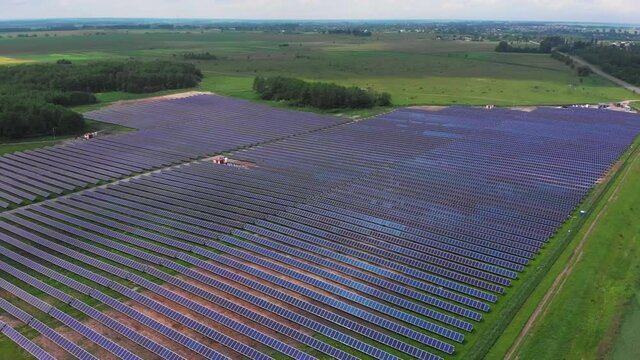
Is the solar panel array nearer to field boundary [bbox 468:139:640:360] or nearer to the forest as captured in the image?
the forest

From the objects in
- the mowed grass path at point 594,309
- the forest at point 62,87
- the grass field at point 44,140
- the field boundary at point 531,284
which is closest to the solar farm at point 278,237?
the field boundary at point 531,284

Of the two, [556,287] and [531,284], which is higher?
[531,284]

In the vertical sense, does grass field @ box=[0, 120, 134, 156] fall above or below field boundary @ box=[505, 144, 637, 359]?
above

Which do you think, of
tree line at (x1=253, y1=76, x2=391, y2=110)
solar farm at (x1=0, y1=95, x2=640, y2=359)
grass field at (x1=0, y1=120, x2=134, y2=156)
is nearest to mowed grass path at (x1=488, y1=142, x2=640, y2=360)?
solar farm at (x1=0, y1=95, x2=640, y2=359)

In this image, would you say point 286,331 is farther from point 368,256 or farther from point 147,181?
point 147,181

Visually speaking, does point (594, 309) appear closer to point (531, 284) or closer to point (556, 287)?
point (556, 287)

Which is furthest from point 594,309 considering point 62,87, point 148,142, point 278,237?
point 62,87

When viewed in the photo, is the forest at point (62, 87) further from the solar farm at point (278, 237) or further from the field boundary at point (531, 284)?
the field boundary at point (531, 284)

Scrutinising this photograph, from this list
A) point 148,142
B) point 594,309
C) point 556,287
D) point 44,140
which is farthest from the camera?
point 44,140
